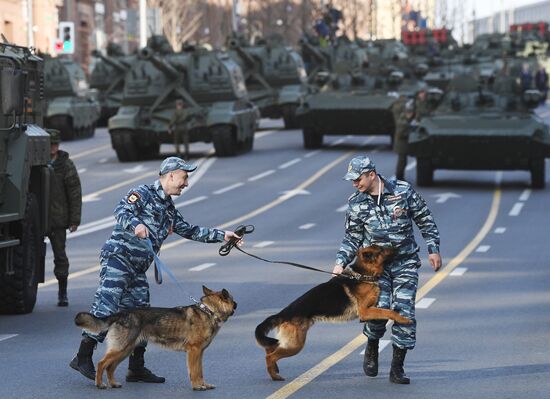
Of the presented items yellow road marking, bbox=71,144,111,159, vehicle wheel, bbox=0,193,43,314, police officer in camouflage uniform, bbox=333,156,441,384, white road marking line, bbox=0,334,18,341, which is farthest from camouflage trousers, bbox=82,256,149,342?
yellow road marking, bbox=71,144,111,159

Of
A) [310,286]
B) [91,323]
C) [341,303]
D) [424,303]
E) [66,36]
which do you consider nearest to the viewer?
[91,323]

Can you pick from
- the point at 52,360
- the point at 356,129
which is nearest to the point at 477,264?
the point at 52,360

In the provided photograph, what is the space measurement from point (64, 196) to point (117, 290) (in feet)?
19.3

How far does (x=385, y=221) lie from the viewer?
11664 mm

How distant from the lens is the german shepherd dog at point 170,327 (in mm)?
11203

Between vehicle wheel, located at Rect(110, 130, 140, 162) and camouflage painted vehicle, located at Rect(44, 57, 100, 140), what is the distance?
26.2 ft

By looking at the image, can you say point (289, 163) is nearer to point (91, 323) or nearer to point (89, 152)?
point (89, 152)

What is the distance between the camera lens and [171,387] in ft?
38.1

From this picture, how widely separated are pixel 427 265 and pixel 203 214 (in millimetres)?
9567

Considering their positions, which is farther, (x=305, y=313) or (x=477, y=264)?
(x=477, y=264)

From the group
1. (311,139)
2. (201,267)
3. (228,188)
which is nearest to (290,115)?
(311,139)

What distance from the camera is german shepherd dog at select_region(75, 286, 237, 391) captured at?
36.8 feet

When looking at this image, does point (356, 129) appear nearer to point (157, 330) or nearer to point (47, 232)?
point (47, 232)

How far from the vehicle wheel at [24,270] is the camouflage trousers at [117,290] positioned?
475cm
